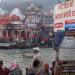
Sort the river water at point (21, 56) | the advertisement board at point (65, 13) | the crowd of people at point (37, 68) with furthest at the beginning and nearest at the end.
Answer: the river water at point (21, 56), the advertisement board at point (65, 13), the crowd of people at point (37, 68)

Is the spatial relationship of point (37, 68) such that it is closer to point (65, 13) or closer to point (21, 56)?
point (65, 13)

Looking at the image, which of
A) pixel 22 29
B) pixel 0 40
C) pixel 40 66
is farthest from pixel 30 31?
pixel 40 66

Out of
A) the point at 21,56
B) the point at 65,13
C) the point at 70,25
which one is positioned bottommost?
the point at 21,56

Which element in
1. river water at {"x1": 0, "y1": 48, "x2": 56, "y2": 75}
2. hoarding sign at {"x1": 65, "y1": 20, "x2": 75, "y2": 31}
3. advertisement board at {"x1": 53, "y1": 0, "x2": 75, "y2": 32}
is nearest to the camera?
hoarding sign at {"x1": 65, "y1": 20, "x2": 75, "y2": 31}

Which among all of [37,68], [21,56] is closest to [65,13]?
[37,68]

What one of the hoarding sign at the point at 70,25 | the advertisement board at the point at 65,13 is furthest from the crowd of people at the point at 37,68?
the advertisement board at the point at 65,13

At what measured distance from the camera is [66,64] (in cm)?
399

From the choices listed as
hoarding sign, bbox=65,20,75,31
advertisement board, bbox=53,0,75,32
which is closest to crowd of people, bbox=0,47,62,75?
hoarding sign, bbox=65,20,75,31

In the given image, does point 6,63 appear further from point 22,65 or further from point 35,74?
point 35,74

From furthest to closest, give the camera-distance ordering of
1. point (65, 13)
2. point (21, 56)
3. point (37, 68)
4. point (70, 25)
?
point (21, 56), point (65, 13), point (70, 25), point (37, 68)

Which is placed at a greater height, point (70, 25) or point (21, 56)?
point (70, 25)

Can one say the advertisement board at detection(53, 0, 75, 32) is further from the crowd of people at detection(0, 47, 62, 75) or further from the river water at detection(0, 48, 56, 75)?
the river water at detection(0, 48, 56, 75)

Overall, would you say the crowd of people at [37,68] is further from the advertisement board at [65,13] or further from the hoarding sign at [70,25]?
the advertisement board at [65,13]

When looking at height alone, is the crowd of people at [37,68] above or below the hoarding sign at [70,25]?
below
